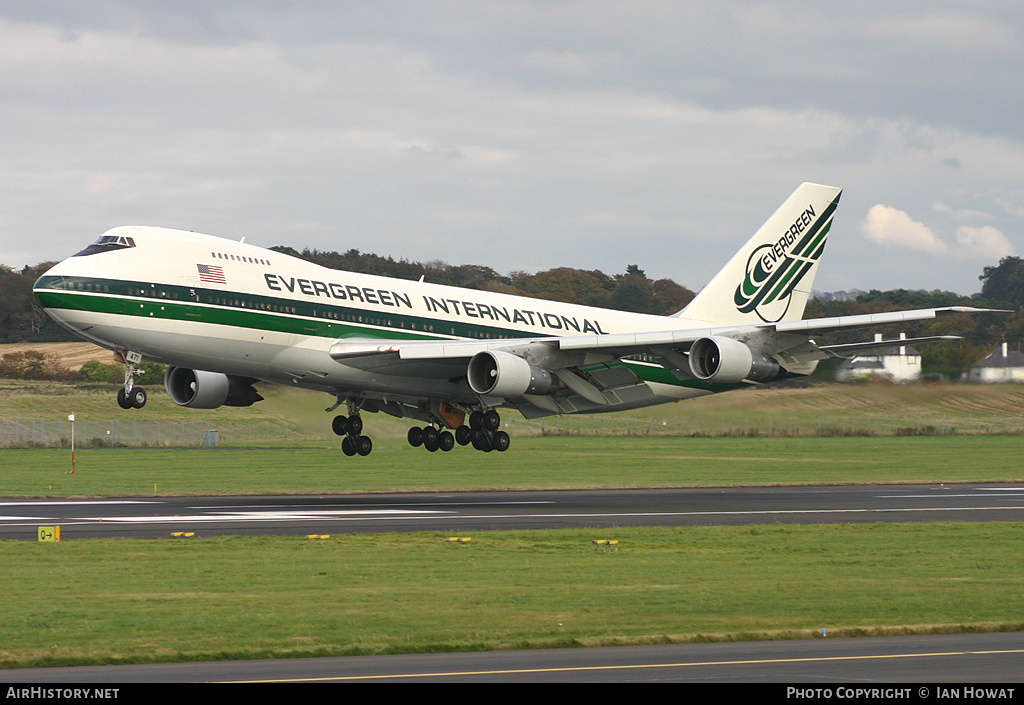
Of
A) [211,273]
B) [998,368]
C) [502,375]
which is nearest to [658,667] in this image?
[502,375]

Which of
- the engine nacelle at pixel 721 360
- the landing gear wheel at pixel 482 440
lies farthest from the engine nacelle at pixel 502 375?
the engine nacelle at pixel 721 360

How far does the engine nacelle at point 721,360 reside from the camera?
4478 cm

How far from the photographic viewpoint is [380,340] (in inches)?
1795

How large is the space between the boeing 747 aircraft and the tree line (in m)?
9.46

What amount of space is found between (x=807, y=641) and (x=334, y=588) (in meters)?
10.2

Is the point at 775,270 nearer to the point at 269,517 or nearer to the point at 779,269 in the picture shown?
the point at 779,269

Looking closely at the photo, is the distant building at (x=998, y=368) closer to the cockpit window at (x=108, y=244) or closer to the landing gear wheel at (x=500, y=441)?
the landing gear wheel at (x=500, y=441)

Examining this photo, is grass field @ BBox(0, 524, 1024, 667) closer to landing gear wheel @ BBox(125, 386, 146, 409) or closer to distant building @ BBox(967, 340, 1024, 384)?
landing gear wheel @ BBox(125, 386, 146, 409)

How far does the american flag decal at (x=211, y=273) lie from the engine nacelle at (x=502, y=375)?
9.02 m

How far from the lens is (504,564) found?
97.4ft

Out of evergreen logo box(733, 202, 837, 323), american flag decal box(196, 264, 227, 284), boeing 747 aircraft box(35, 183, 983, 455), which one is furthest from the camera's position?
evergreen logo box(733, 202, 837, 323)

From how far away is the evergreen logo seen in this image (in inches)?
2244

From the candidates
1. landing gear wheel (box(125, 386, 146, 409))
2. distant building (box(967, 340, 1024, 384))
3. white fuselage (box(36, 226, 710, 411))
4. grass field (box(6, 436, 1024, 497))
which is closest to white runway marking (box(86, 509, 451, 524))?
landing gear wheel (box(125, 386, 146, 409))

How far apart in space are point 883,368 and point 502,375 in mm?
18409
